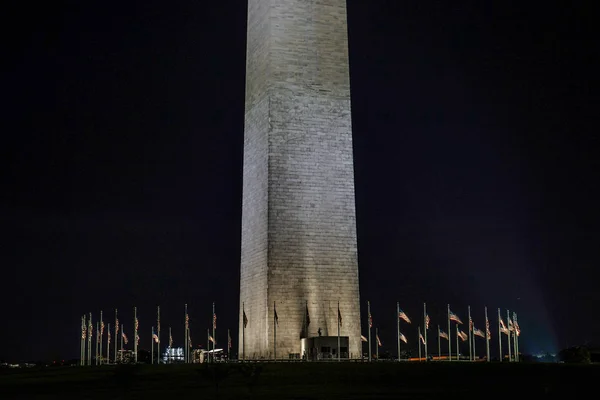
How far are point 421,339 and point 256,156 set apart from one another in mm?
Result: 12435

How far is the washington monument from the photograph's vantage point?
42281 mm

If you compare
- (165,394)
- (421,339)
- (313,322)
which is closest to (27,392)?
(165,394)

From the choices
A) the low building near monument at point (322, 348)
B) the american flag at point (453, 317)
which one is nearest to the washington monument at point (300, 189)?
the low building near monument at point (322, 348)

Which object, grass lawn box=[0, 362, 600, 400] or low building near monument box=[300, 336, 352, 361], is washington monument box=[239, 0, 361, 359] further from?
grass lawn box=[0, 362, 600, 400]

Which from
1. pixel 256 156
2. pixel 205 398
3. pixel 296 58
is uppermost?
pixel 296 58

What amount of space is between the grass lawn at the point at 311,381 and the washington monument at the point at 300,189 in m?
6.22

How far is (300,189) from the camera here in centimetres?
4281

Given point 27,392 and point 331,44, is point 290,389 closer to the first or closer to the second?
point 27,392

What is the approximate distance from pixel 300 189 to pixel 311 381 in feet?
37.7

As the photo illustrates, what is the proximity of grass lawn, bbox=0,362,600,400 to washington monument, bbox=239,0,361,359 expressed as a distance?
622 centimetres

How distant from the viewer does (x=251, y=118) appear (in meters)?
46.0

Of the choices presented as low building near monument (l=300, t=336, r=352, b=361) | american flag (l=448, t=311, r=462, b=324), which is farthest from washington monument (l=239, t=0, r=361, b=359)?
american flag (l=448, t=311, r=462, b=324)

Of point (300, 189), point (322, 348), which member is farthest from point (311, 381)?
point (300, 189)

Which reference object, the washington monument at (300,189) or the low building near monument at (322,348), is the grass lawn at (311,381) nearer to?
the low building near monument at (322,348)
